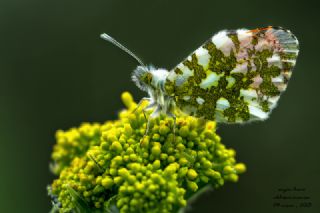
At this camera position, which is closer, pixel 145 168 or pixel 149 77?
pixel 145 168

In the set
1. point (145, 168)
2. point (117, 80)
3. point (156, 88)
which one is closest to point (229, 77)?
point (156, 88)

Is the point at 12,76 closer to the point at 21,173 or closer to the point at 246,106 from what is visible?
the point at 21,173

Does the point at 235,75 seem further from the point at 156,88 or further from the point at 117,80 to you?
the point at 117,80

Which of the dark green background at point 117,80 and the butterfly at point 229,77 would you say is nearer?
the butterfly at point 229,77

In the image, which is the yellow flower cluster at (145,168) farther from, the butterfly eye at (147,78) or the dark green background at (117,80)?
the dark green background at (117,80)

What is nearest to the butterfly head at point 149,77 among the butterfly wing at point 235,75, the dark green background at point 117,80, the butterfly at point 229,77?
the butterfly at point 229,77

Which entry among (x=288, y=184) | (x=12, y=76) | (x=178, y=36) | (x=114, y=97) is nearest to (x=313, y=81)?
(x=288, y=184)

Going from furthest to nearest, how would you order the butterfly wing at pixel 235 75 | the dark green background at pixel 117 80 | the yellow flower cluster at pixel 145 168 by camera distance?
1. the dark green background at pixel 117 80
2. the butterfly wing at pixel 235 75
3. the yellow flower cluster at pixel 145 168
